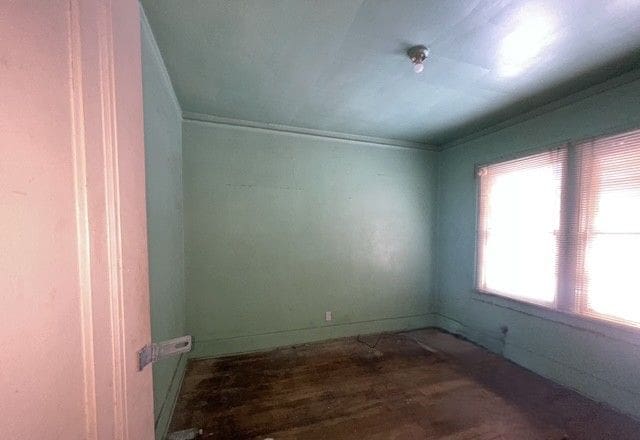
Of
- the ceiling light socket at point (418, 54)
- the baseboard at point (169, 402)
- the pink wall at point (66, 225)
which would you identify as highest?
the ceiling light socket at point (418, 54)

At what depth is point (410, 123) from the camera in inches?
110

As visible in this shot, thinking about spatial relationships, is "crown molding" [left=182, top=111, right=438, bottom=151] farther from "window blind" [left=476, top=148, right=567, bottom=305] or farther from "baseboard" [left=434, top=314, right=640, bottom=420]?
"baseboard" [left=434, top=314, right=640, bottom=420]

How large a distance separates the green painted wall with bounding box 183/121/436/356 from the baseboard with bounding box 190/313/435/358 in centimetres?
1

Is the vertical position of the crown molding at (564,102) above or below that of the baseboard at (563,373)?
above

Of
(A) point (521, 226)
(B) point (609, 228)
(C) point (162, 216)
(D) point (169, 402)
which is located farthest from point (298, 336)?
(B) point (609, 228)

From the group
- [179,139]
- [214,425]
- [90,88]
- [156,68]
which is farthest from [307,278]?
[90,88]

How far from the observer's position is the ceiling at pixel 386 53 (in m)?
1.29

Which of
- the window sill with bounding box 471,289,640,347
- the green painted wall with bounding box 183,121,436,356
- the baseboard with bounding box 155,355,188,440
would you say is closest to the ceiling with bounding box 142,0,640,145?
the green painted wall with bounding box 183,121,436,356

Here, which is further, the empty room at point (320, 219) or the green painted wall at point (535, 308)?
the green painted wall at point (535, 308)

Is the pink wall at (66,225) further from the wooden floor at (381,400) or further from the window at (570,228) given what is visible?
the window at (570,228)

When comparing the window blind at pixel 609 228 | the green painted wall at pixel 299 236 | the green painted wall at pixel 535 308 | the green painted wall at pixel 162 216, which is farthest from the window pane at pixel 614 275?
the green painted wall at pixel 162 216

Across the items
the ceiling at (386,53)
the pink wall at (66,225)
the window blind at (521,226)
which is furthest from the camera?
the window blind at (521,226)

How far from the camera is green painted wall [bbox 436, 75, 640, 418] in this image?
1861mm

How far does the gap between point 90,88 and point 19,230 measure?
31 cm
